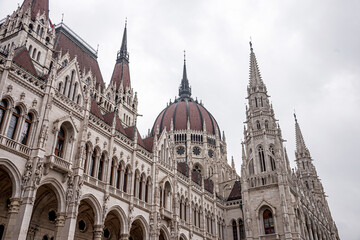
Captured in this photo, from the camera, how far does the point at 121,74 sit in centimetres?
4406

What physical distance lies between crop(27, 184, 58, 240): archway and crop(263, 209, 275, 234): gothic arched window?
26.1 metres

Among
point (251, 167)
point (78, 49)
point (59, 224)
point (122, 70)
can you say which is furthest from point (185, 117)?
point (59, 224)

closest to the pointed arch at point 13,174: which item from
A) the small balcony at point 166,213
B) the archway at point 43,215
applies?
the archway at point 43,215

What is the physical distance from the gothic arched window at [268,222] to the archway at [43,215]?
2606 cm

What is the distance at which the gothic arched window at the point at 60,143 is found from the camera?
74.1ft

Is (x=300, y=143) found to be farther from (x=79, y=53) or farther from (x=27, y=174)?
(x=27, y=174)

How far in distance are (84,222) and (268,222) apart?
23427 mm

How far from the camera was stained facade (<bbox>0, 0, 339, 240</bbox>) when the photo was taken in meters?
20.2

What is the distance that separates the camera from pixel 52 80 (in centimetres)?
2280

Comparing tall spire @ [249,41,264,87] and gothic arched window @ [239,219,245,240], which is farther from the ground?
tall spire @ [249,41,264,87]

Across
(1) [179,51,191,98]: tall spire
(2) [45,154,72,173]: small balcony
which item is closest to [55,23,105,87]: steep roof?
(2) [45,154,72,173]: small balcony

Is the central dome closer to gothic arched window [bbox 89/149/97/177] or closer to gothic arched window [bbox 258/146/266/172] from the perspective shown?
gothic arched window [bbox 258/146/266/172]

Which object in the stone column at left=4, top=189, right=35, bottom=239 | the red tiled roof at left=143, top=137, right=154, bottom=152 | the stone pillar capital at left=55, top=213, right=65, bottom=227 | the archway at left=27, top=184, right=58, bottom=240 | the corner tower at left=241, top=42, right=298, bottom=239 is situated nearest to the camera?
the stone column at left=4, top=189, right=35, bottom=239

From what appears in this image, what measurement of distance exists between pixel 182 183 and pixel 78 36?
20782 millimetres
